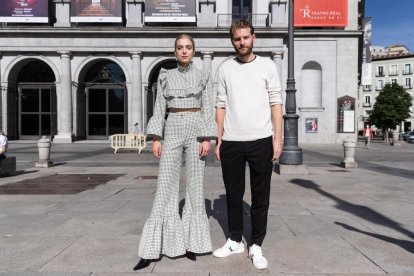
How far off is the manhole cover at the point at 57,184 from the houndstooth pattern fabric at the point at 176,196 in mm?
4507

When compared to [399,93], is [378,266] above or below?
below

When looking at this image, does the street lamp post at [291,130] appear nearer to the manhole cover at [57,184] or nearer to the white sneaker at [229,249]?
the manhole cover at [57,184]

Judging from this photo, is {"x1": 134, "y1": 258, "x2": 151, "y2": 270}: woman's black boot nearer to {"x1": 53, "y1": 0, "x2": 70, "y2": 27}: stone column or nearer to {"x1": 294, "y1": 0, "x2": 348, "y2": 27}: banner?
{"x1": 294, "y1": 0, "x2": 348, "y2": 27}: banner

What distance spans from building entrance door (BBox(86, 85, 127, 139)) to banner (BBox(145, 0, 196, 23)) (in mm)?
6387

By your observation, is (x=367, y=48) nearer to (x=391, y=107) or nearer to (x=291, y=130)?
(x=391, y=107)

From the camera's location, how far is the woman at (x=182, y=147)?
331 centimetres

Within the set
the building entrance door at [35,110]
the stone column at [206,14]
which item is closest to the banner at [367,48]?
the stone column at [206,14]

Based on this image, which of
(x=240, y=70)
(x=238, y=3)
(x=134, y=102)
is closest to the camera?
(x=240, y=70)

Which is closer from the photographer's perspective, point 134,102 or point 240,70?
point 240,70

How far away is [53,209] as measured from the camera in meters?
5.69

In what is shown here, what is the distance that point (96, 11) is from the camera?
1085 inches

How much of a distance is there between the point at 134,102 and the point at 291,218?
78.1ft

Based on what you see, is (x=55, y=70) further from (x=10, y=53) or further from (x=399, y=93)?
(x=399, y=93)

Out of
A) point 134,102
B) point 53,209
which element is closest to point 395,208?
point 53,209
